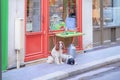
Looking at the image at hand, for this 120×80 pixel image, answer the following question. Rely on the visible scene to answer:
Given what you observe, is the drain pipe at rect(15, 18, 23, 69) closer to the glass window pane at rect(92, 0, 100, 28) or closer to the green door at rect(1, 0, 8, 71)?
the green door at rect(1, 0, 8, 71)

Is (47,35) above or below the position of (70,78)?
above

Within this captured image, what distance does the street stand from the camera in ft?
31.3

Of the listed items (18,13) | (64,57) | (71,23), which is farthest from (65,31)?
(18,13)

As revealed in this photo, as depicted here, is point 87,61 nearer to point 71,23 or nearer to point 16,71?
point 71,23

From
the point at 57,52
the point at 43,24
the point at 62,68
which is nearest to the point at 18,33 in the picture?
the point at 43,24

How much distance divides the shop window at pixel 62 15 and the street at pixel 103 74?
77.9 inches

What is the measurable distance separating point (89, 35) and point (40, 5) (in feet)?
9.15

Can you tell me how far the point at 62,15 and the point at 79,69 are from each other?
2.54 metres

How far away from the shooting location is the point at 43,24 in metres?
11.1

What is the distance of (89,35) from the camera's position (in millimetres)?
13078

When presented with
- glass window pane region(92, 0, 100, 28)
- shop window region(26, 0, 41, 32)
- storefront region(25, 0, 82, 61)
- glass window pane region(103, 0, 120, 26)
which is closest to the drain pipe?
storefront region(25, 0, 82, 61)

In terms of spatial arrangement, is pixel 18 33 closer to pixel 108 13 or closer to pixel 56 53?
pixel 56 53

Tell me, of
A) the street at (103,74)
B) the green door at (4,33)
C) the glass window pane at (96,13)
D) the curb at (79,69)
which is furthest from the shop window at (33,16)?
the glass window pane at (96,13)

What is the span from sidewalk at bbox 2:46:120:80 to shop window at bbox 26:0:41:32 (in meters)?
1.10
